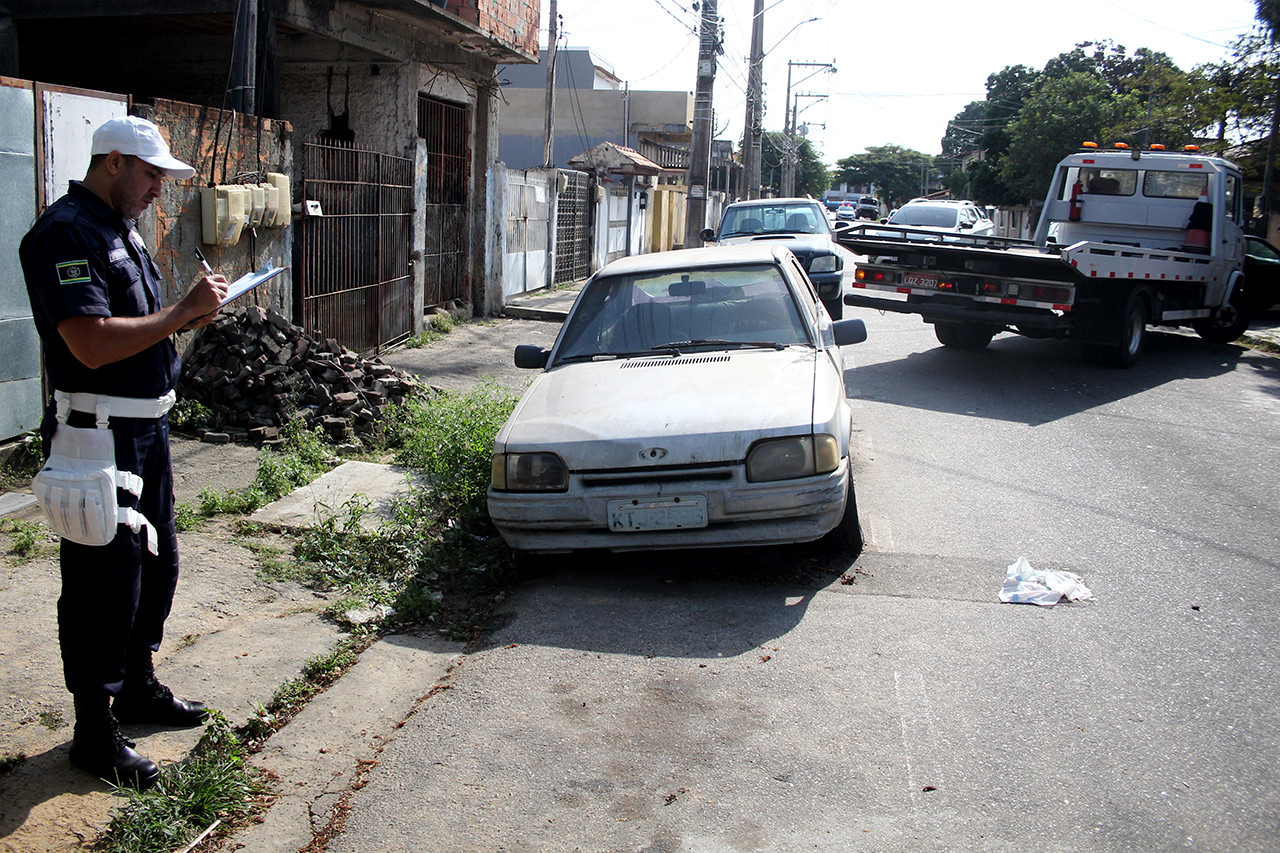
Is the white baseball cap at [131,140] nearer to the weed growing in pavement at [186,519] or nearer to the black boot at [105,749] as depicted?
the black boot at [105,749]

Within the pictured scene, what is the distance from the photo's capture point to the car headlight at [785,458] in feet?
15.2

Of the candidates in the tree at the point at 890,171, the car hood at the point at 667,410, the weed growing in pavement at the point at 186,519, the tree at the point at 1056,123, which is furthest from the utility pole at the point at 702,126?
the tree at the point at 890,171

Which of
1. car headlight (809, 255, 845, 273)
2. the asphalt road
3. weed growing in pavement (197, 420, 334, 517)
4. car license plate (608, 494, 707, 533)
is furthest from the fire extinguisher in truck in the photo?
car license plate (608, 494, 707, 533)

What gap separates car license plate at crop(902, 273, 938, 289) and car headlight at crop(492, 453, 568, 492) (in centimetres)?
742

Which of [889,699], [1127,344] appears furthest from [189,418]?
[1127,344]

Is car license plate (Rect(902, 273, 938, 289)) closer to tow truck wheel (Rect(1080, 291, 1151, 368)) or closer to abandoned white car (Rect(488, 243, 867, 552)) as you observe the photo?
tow truck wheel (Rect(1080, 291, 1151, 368))

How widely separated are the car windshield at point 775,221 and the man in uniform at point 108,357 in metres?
13.1

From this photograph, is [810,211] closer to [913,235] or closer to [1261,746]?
[913,235]

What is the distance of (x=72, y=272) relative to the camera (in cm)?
292

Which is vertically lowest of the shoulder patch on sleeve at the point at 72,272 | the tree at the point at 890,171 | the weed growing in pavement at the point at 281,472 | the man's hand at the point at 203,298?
the weed growing in pavement at the point at 281,472

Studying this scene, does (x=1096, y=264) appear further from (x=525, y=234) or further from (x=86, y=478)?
(x=525, y=234)

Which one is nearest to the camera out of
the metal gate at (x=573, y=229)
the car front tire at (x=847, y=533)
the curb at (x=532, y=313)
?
the car front tire at (x=847, y=533)

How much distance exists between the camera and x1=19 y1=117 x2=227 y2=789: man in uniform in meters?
2.93

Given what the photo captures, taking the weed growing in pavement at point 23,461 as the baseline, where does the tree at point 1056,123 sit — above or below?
above
